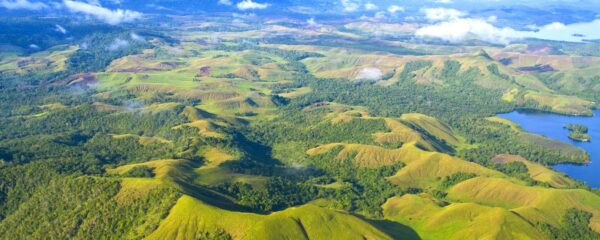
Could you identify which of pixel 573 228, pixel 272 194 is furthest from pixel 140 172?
pixel 573 228

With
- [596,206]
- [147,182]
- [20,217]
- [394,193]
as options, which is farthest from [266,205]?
[596,206]

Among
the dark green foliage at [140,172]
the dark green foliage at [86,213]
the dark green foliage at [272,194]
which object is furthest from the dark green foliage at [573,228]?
the dark green foliage at [140,172]

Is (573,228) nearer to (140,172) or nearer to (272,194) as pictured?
(272,194)

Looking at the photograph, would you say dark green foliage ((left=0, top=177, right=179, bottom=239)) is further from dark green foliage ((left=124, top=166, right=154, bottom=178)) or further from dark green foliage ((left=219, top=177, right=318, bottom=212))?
dark green foliage ((left=219, top=177, right=318, bottom=212))

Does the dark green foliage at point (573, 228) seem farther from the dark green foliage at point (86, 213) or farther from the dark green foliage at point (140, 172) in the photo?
the dark green foliage at point (140, 172)

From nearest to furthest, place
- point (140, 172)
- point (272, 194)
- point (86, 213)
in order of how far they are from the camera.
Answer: point (86, 213), point (272, 194), point (140, 172)

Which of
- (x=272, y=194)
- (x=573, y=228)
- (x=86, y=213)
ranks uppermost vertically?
(x=86, y=213)

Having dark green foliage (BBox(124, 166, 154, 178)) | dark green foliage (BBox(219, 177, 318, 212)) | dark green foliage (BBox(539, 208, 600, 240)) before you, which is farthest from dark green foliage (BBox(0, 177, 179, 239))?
dark green foliage (BBox(539, 208, 600, 240))
